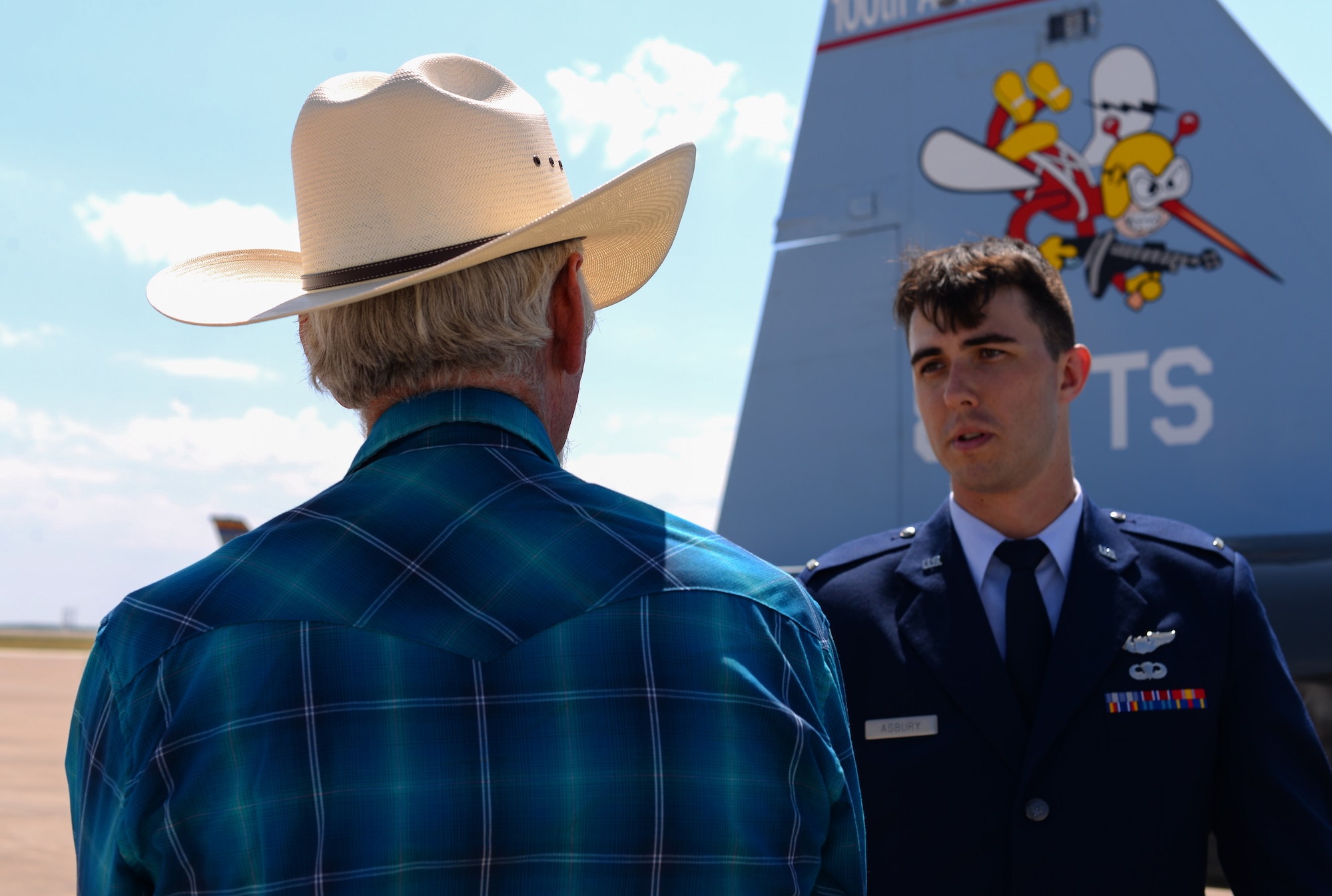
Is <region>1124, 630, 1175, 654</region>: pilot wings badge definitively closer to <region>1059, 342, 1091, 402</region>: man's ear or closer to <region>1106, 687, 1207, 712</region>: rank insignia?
<region>1106, 687, 1207, 712</region>: rank insignia

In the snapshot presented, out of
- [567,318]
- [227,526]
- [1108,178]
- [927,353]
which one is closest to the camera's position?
[567,318]

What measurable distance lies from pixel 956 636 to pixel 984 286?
728 mm

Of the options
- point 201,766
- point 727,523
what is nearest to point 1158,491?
point 727,523

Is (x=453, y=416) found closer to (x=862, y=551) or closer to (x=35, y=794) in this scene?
(x=862, y=551)

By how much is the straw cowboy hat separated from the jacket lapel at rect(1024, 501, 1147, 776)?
3.80ft

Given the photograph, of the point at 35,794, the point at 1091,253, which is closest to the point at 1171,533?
the point at 1091,253

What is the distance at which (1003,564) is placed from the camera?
224 cm

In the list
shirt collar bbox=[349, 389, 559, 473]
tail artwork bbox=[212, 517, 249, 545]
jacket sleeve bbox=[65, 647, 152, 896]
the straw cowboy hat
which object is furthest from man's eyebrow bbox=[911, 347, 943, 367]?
tail artwork bbox=[212, 517, 249, 545]

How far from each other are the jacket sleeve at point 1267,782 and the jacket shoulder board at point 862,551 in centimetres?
67

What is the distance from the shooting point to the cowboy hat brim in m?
1.30

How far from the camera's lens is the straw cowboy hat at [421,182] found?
1.38 metres

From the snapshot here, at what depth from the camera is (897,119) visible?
182 inches

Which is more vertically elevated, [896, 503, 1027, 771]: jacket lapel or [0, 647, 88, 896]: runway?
[896, 503, 1027, 771]: jacket lapel

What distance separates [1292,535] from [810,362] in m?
1.91
